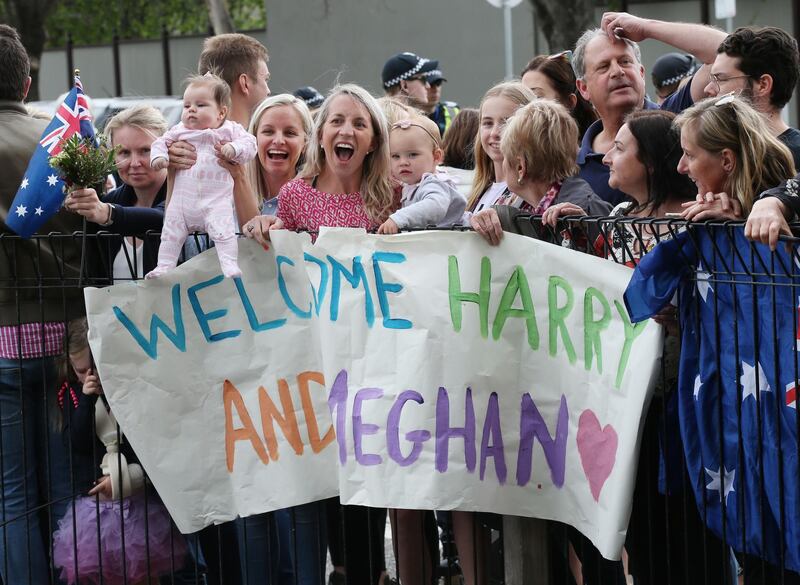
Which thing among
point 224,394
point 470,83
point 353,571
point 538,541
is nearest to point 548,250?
point 538,541

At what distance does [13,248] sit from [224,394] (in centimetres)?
107

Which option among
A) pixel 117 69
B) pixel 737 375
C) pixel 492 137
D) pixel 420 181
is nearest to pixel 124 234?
pixel 420 181

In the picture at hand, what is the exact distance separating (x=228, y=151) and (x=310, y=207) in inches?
18.4

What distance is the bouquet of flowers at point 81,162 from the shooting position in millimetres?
4590

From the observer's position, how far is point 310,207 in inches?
197

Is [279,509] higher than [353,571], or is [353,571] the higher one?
[279,509]

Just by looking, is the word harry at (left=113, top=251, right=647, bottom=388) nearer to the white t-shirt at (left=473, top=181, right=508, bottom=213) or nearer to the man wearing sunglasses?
the white t-shirt at (left=473, top=181, right=508, bottom=213)

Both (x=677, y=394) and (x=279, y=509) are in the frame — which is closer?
(x=677, y=394)

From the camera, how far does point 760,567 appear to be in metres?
3.97

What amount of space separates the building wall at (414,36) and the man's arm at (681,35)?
49.8ft

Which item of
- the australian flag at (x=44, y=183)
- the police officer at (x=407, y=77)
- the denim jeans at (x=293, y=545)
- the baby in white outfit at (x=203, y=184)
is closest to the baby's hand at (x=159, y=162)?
the baby in white outfit at (x=203, y=184)

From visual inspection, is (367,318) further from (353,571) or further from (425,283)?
(353,571)

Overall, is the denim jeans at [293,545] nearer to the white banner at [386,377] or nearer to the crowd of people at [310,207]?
the crowd of people at [310,207]

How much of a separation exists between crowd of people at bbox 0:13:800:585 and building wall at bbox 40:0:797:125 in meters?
15.2
